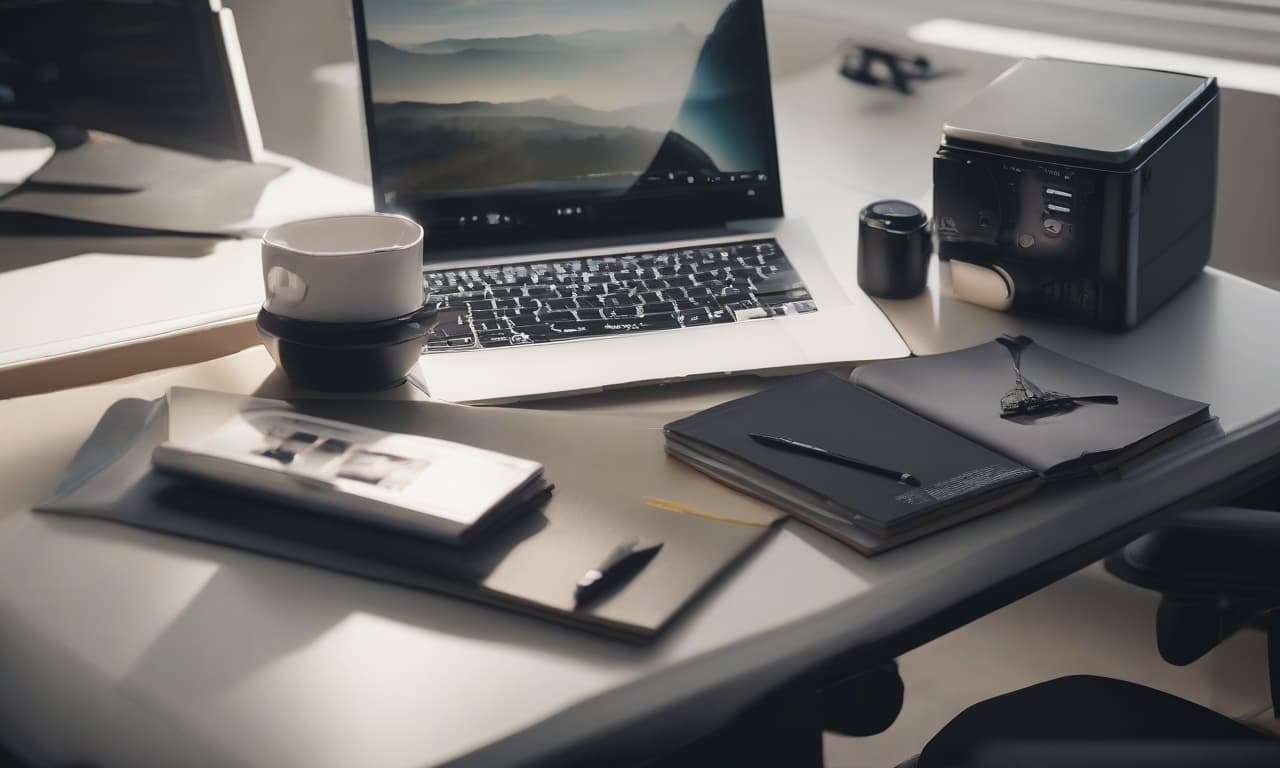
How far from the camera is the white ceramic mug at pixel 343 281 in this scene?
856mm

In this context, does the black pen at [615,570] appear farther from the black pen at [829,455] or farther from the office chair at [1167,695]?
the office chair at [1167,695]

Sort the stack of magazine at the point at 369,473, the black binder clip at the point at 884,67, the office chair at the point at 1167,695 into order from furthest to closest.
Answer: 1. the black binder clip at the point at 884,67
2. the office chair at the point at 1167,695
3. the stack of magazine at the point at 369,473

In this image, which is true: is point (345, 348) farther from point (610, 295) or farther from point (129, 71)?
point (129, 71)

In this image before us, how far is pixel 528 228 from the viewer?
115 cm

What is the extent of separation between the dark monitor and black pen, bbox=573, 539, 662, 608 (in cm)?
80

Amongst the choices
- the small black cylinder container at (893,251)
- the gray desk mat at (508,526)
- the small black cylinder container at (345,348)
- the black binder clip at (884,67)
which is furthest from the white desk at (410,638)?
the black binder clip at (884,67)

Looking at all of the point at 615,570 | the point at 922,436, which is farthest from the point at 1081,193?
the point at 615,570

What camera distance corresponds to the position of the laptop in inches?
40.7

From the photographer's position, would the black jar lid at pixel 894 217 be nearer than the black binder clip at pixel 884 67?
Yes

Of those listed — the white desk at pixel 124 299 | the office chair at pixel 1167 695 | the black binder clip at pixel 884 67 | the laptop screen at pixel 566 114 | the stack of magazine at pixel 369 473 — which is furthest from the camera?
the black binder clip at pixel 884 67

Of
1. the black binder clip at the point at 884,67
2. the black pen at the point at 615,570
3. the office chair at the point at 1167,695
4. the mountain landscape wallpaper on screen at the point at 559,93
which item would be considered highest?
the mountain landscape wallpaper on screen at the point at 559,93

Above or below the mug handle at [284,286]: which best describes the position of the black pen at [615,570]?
below

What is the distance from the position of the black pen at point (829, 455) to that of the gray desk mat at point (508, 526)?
0.05m

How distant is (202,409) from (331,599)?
0.25 m
